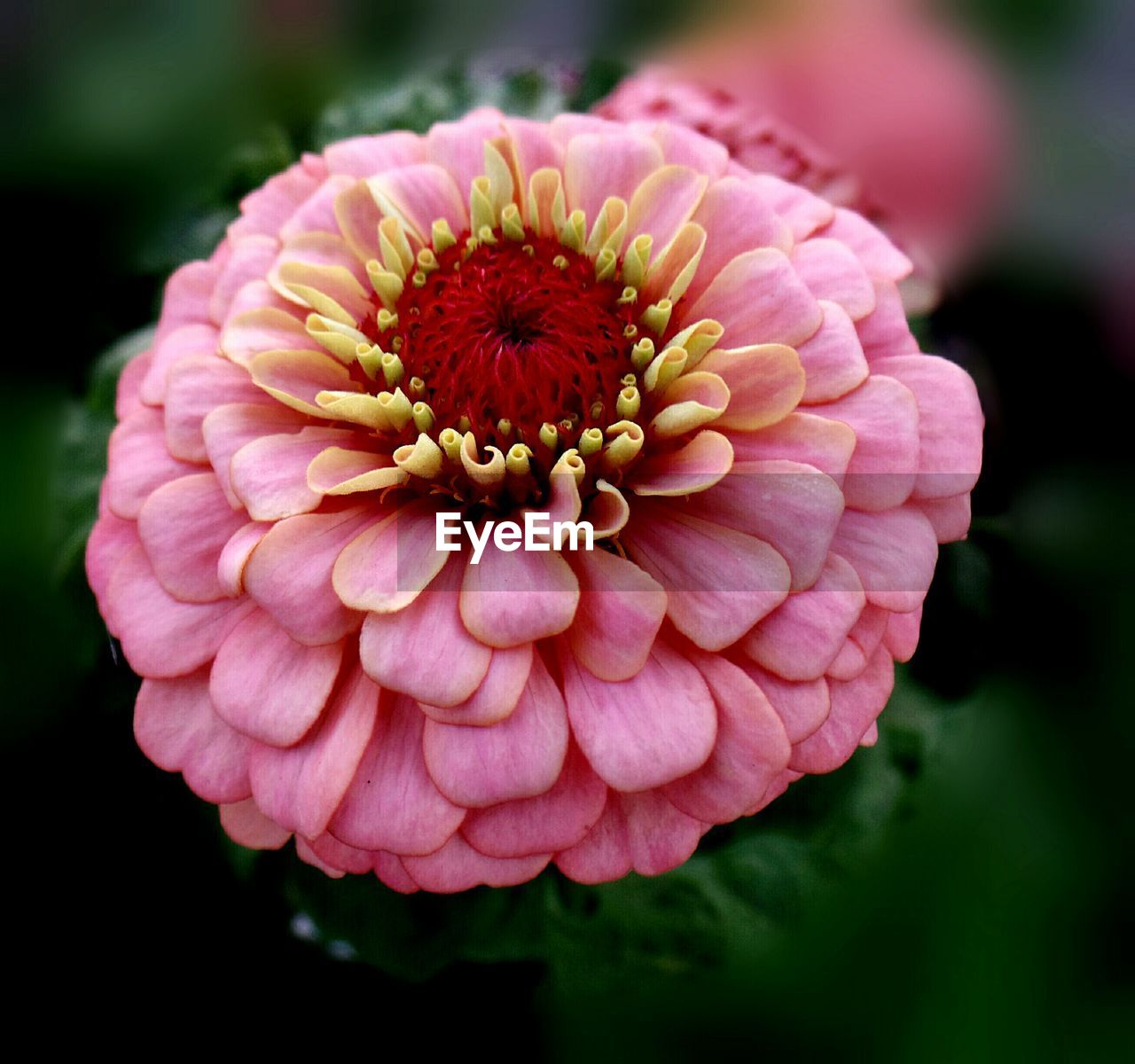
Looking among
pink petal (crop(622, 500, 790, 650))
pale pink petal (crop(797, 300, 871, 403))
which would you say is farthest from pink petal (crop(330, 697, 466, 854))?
pale pink petal (crop(797, 300, 871, 403))

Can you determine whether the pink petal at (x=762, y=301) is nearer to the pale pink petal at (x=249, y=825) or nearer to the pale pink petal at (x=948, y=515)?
the pale pink petal at (x=948, y=515)

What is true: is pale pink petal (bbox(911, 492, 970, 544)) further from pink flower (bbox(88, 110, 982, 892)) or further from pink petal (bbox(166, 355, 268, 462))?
pink petal (bbox(166, 355, 268, 462))

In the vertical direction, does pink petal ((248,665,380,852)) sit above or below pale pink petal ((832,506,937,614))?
below

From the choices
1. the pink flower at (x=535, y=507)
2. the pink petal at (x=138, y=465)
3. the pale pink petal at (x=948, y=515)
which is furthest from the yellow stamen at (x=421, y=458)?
the pale pink petal at (x=948, y=515)

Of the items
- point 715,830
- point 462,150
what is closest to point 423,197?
point 462,150

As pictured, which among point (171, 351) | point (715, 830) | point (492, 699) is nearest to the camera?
point (492, 699)

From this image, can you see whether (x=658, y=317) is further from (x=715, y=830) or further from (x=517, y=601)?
(x=715, y=830)

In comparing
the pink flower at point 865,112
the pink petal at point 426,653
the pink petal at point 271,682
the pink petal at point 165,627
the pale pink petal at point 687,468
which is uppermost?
the pink flower at point 865,112
